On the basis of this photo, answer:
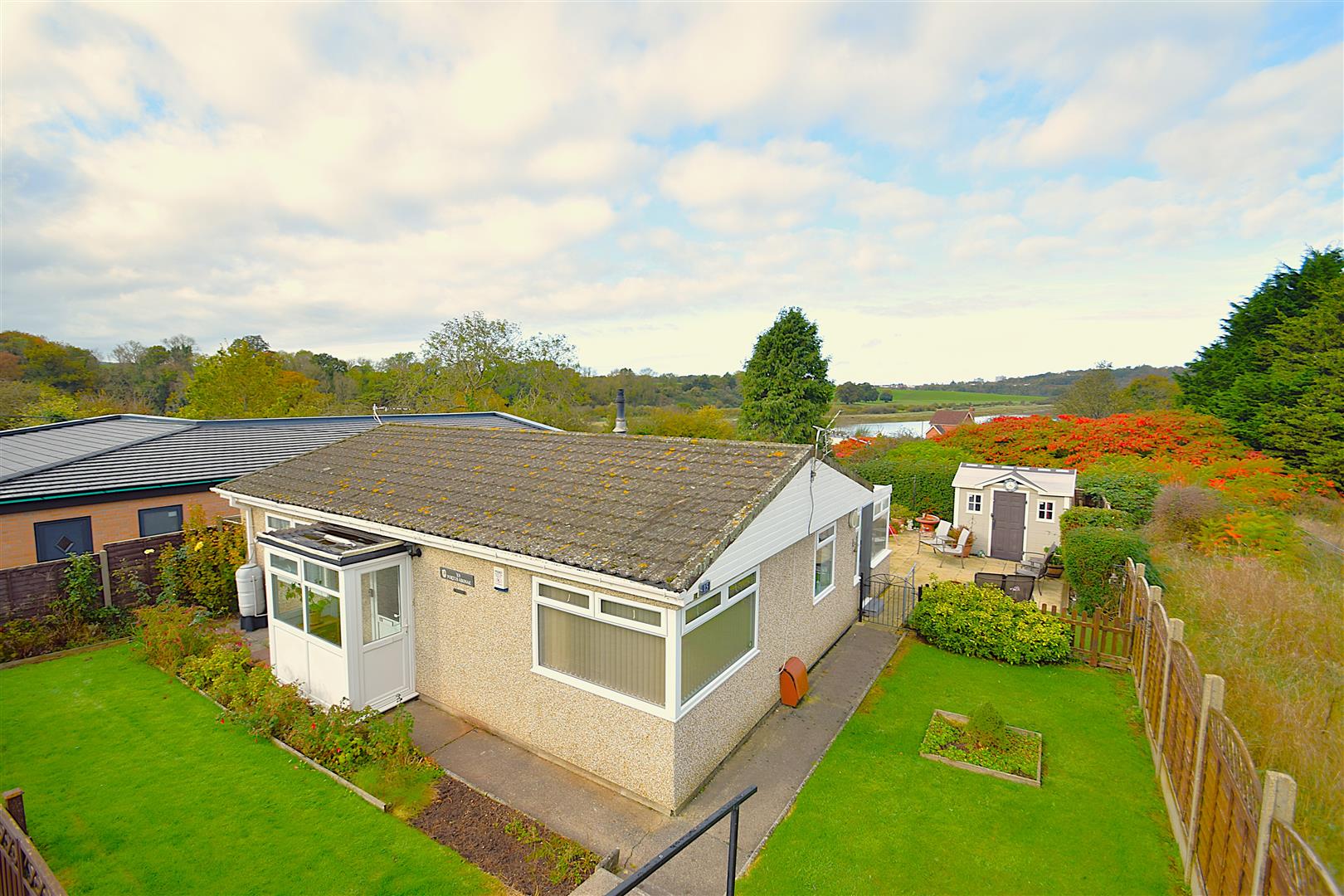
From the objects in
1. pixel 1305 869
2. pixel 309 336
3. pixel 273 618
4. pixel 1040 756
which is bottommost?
pixel 1040 756

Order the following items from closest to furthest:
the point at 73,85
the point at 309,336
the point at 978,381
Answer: the point at 73,85 → the point at 309,336 → the point at 978,381

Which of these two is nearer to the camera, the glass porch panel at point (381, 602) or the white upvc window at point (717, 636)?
the white upvc window at point (717, 636)

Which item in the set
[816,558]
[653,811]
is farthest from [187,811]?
[816,558]

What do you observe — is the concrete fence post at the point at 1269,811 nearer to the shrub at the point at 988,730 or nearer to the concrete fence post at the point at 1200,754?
the concrete fence post at the point at 1200,754

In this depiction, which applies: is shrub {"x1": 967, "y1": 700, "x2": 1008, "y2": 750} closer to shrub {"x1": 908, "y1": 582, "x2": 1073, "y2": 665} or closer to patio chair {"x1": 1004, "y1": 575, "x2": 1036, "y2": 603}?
shrub {"x1": 908, "y1": 582, "x2": 1073, "y2": 665}

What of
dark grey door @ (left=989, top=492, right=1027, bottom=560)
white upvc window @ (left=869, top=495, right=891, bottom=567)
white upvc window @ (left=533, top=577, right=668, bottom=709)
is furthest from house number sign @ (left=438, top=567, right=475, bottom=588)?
dark grey door @ (left=989, top=492, right=1027, bottom=560)

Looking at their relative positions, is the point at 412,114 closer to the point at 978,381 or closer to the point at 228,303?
the point at 228,303

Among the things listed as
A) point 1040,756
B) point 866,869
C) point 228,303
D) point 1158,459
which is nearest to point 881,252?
point 1158,459

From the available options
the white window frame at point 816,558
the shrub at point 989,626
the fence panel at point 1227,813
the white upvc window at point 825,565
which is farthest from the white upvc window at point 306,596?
the shrub at point 989,626
